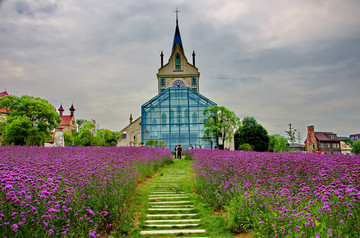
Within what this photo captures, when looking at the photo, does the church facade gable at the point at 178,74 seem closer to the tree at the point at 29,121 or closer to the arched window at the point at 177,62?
the arched window at the point at 177,62

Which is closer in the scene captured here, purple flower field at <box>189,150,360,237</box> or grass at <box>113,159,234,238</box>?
purple flower field at <box>189,150,360,237</box>

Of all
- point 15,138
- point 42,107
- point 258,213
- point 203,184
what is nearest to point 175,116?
point 42,107

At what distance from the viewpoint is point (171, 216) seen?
648 centimetres

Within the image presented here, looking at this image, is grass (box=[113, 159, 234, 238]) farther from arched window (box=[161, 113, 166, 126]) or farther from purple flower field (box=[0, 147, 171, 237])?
arched window (box=[161, 113, 166, 126])

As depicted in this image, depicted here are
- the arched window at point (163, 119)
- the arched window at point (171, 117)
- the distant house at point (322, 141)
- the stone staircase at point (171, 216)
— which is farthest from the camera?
the distant house at point (322, 141)

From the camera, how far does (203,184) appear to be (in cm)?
Result: 802

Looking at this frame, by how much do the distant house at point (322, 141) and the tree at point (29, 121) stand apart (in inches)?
2362

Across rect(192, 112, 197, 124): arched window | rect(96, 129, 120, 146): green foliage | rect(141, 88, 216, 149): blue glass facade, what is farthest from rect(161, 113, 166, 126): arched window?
rect(96, 129, 120, 146): green foliage

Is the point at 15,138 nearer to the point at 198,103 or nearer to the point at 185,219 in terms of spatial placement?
the point at 198,103

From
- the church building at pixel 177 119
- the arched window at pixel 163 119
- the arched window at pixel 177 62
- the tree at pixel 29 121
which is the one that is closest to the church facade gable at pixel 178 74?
the arched window at pixel 177 62

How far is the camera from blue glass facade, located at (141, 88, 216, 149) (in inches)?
1572

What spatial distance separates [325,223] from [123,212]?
409cm

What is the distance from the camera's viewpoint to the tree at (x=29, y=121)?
118 ft

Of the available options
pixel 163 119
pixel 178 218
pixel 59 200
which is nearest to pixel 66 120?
pixel 163 119
